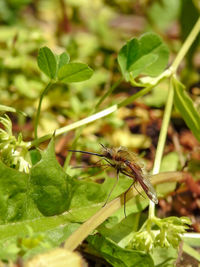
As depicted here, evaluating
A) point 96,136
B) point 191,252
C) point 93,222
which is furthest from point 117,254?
point 96,136

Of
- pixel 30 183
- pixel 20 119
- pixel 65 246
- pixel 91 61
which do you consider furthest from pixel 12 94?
pixel 65 246

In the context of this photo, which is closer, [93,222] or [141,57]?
[93,222]

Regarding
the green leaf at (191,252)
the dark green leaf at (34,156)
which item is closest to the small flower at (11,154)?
the dark green leaf at (34,156)

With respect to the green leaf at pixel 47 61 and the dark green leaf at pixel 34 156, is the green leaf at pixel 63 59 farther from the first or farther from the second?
the dark green leaf at pixel 34 156

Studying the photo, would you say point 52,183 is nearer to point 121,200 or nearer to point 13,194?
point 13,194

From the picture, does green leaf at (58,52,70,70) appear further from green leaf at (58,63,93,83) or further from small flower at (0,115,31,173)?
small flower at (0,115,31,173)

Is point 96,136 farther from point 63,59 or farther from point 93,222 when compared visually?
point 93,222

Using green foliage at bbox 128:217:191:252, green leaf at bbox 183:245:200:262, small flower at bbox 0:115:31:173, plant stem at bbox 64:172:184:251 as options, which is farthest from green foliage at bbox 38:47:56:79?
green leaf at bbox 183:245:200:262
